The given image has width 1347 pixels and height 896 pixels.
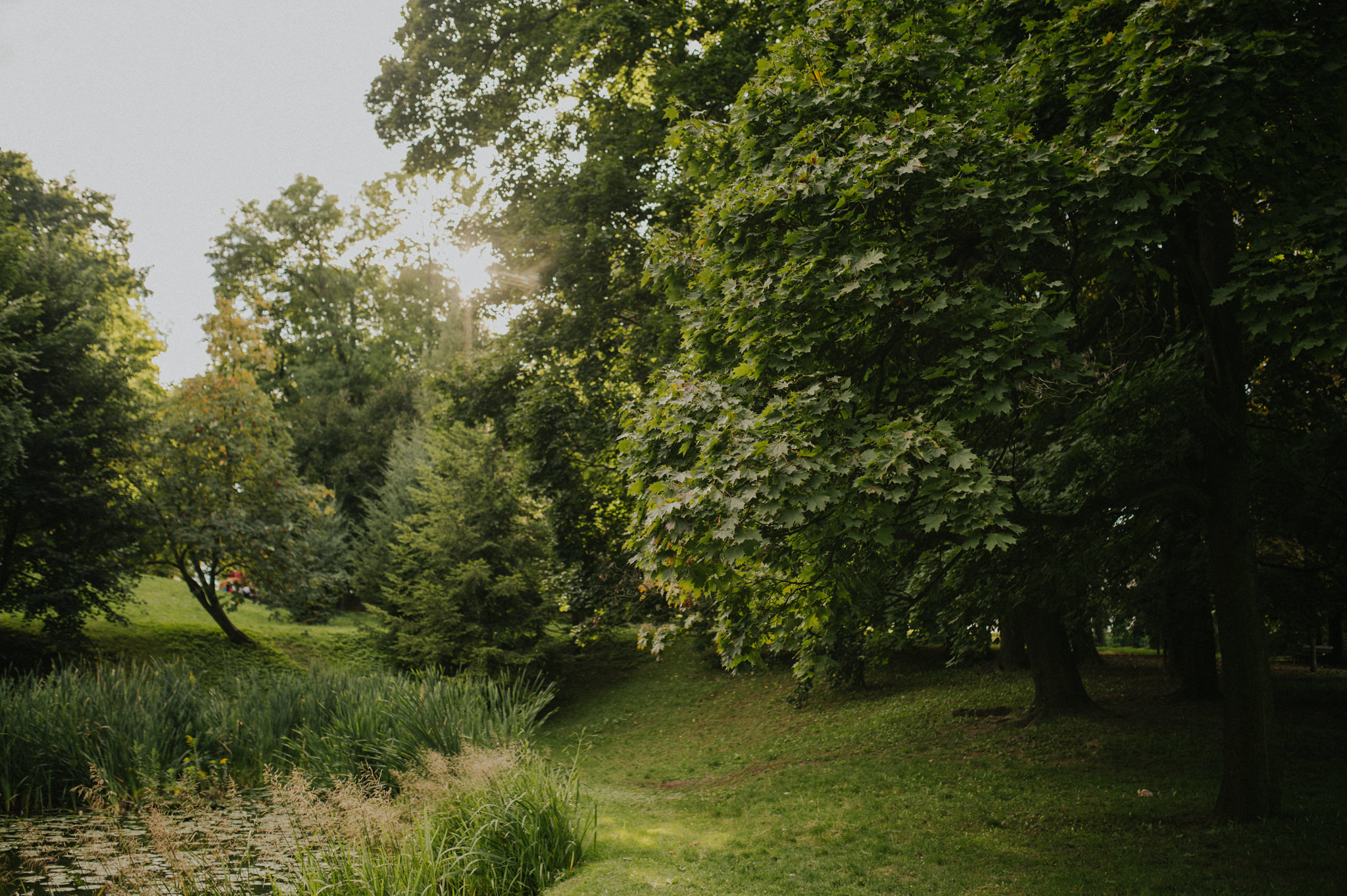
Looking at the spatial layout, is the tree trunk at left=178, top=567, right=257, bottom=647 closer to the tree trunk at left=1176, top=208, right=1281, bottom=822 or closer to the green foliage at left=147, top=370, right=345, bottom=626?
the green foliage at left=147, top=370, right=345, bottom=626

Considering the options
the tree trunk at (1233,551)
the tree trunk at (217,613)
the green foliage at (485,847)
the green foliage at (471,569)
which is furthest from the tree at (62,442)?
the tree trunk at (1233,551)

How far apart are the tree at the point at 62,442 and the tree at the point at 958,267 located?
43.7 ft

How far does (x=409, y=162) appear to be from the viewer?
15.6 meters

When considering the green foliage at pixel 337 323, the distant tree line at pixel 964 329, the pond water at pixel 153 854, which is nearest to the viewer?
the distant tree line at pixel 964 329

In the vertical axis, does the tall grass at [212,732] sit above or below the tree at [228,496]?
below

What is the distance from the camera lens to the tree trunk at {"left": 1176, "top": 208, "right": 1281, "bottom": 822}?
6355 millimetres

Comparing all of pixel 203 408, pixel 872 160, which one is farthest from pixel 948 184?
pixel 203 408

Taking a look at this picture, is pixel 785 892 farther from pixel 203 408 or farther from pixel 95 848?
pixel 203 408

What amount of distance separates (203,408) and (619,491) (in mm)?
10952

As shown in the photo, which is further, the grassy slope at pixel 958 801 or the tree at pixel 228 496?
the tree at pixel 228 496

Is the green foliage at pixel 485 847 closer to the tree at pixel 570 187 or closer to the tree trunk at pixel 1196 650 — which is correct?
the tree at pixel 570 187

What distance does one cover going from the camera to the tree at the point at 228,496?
16.9 metres

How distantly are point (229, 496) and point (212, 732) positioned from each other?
10.7 meters

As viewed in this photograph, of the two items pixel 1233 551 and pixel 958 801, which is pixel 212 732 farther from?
pixel 1233 551
